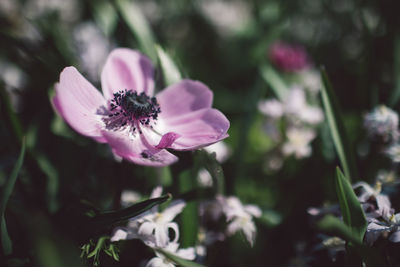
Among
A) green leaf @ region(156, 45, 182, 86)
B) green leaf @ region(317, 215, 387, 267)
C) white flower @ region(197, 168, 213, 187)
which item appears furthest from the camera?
white flower @ region(197, 168, 213, 187)

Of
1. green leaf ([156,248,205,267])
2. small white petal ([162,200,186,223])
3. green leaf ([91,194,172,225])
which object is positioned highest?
green leaf ([91,194,172,225])

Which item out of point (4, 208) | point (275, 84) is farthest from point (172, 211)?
point (275, 84)

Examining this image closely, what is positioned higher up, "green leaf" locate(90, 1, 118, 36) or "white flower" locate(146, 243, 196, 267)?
"green leaf" locate(90, 1, 118, 36)

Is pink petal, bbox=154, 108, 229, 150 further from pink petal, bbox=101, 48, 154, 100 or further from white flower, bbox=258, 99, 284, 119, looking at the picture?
white flower, bbox=258, 99, 284, 119

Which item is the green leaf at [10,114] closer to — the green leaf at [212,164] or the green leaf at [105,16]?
the green leaf at [212,164]

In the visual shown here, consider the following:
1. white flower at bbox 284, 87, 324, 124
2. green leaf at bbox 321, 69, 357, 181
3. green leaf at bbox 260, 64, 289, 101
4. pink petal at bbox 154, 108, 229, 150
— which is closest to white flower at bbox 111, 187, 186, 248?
pink petal at bbox 154, 108, 229, 150

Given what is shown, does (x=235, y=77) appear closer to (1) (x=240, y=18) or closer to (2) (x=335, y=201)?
(1) (x=240, y=18)
